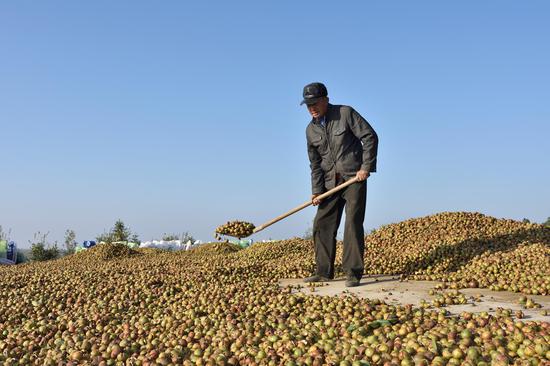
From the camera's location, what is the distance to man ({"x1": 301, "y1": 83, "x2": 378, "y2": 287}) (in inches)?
241

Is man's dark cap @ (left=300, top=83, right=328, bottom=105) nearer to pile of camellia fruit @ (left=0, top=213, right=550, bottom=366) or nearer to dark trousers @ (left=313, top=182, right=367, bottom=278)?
dark trousers @ (left=313, top=182, right=367, bottom=278)

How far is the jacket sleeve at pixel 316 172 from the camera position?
21.8 ft

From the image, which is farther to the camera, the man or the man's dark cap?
the man's dark cap

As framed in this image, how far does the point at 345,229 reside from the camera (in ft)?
20.3

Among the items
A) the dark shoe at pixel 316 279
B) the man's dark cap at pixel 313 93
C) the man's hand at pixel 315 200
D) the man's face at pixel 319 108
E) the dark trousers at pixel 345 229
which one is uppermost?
the man's dark cap at pixel 313 93

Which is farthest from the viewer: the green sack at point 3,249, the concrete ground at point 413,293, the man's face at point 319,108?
the green sack at point 3,249

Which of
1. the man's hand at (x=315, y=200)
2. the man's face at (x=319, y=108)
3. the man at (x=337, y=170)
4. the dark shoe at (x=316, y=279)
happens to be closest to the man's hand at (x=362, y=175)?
the man at (x=337, y=170)

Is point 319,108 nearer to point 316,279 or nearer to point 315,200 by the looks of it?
point 315,200

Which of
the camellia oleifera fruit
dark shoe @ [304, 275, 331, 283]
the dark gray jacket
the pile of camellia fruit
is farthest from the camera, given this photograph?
the camellia oleifera fruit

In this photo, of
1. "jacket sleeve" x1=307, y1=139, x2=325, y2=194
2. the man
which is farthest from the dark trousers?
"jacket sleeve" x1=307, y1=139, x2=325, y2=194

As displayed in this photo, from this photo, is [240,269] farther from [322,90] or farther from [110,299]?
[322,90]

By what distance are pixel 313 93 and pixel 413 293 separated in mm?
2635

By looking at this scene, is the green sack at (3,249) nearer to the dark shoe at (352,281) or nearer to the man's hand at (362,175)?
the dark shoe at (352,281)

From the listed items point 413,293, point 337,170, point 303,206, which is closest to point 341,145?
point 337,170
